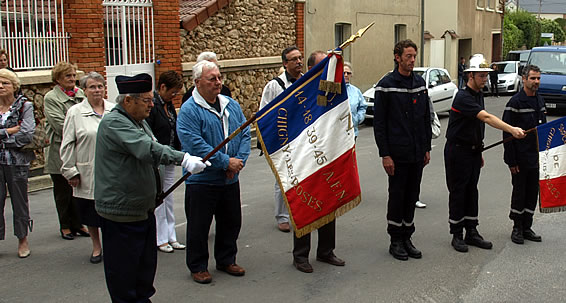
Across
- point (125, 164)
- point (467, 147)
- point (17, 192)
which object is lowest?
point (17, 192)

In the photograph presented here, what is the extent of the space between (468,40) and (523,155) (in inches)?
1220

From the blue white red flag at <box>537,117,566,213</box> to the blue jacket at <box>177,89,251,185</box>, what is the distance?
329 centimetres

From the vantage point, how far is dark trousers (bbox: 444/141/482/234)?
6.53m

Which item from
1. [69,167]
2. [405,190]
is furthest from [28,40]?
[405,190]

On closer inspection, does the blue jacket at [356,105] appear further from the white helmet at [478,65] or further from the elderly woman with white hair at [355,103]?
the white helmet at [478,65]

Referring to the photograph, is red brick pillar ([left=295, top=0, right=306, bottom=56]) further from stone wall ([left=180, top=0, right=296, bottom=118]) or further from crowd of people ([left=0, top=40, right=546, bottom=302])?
crowd of people ([left=0, top=40, right=546, bottom=302])

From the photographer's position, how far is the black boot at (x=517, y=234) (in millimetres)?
6922

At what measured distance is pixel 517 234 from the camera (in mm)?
6980

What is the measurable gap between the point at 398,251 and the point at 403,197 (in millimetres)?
550

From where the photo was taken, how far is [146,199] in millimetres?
4488

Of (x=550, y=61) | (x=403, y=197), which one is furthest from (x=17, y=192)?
(x=550, y=61)

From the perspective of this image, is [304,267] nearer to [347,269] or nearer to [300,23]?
[347,269]

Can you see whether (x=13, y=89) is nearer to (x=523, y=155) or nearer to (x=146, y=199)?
(x=146, y=199)

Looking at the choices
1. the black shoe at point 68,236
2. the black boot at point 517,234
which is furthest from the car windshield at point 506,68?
the black shoe at point 68,236
